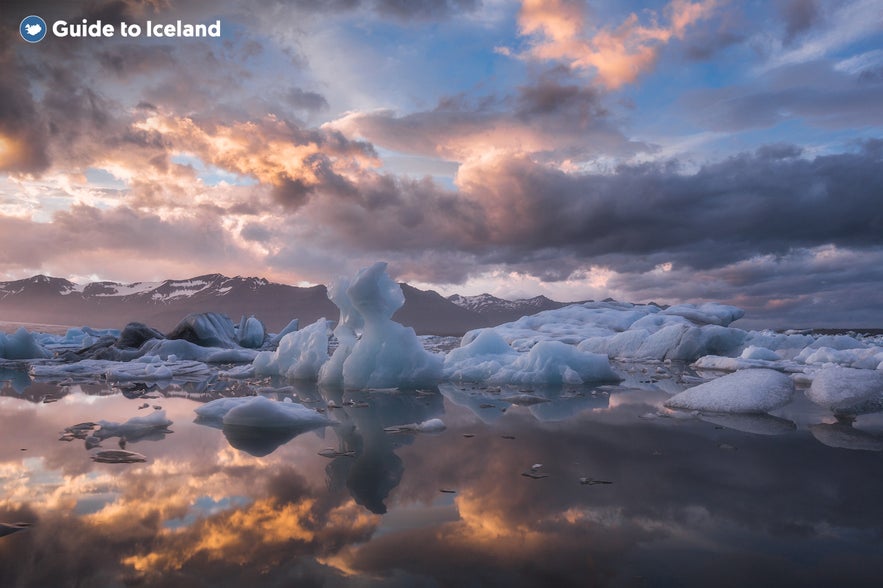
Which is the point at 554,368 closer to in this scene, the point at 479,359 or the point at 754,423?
the point at 479,359

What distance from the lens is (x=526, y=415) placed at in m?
7.96

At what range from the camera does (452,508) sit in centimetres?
374

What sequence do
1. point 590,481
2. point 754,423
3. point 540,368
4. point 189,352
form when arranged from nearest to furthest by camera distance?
point 590,481 → point 754,423 → point 540,368 → point 189,352

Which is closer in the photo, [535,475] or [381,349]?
[535,475]

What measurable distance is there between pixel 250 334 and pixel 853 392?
1081 inches

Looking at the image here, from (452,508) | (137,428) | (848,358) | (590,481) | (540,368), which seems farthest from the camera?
(848,358)

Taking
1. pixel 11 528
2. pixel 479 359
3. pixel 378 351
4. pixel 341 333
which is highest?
pixel 341 333

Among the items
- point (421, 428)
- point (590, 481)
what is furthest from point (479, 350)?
point (590, 481)

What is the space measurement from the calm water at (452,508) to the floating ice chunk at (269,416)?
364mm

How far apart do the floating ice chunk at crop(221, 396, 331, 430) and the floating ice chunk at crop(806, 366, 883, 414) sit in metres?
8.65

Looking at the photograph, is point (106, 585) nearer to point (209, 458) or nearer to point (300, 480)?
point (300, 480)

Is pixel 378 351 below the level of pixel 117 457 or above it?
above

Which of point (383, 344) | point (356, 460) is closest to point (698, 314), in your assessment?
point (383, 344)

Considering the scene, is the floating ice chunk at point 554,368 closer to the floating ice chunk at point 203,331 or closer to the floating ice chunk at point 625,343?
the floating ice chunk at point 625,343
